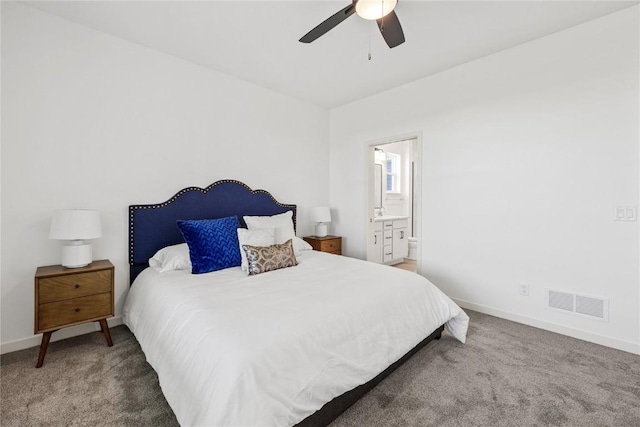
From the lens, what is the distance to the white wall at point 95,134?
7.35ft

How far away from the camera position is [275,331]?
4.68 ft

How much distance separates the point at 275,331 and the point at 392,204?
16.5ft

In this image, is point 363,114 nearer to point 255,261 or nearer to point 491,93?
point 491,93

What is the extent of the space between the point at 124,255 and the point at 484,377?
3186mm

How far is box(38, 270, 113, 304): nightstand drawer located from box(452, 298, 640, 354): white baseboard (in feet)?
11.6

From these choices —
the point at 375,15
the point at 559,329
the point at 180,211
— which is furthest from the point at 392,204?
the point at 375,15

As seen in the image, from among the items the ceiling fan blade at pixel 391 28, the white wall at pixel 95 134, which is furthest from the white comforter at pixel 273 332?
the ceiling fan blade at pixel 391 28

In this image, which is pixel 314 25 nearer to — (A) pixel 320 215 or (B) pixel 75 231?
(A) pixel 320 215

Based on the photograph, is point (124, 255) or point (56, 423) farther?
point (124, 255)

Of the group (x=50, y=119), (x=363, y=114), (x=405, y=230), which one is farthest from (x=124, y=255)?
(x=405, y=230)

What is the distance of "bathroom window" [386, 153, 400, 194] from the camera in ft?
20.0

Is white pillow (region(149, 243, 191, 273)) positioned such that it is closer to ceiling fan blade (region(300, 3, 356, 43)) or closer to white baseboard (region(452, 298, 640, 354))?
ceiling fan blade (region(300, 3, 356, 43))

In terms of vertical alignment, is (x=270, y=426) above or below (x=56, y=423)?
above

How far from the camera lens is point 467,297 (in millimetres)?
3240
